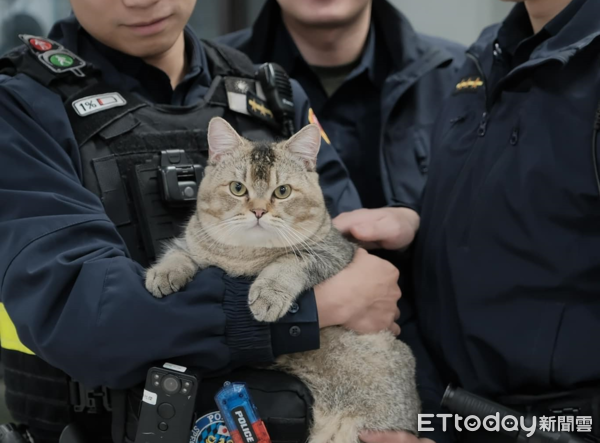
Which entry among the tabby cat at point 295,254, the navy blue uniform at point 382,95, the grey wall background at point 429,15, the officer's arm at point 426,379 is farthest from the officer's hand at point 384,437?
the grey wall background at point 429,15

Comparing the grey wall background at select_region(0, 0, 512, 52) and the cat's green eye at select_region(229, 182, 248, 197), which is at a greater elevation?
the cat's green eye at select_region(229, 182, 248, 197)

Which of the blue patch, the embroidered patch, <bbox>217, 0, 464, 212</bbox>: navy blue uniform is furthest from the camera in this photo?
<bbox>217, 0, 464, 212</bbox>: navy blue uniform

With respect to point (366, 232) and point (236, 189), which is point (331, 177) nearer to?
point (366, 232)

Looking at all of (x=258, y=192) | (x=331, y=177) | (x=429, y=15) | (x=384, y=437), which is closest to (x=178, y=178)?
(x=258, y=192)

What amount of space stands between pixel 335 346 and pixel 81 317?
56 centimetres

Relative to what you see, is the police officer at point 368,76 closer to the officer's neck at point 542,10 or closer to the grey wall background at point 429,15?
the officer's neck at point 542,10

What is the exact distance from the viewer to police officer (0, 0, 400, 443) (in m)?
1.27

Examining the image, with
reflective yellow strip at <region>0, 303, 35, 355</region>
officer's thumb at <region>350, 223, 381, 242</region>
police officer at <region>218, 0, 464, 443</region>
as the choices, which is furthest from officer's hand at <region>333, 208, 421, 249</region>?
reflective yellow strip at <region>0, 303, 35, 355</region>

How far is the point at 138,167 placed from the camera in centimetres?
152

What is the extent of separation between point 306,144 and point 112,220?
494 millimetres

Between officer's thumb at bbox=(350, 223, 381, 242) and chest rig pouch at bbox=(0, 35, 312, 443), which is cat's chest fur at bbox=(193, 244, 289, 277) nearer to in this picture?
chest rig pouch at bbox=(0, 35, 312, 443)

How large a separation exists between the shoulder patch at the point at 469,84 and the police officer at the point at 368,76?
0.23 meters

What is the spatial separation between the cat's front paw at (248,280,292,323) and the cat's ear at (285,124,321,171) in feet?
1.22

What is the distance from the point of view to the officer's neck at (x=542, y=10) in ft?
5.23
